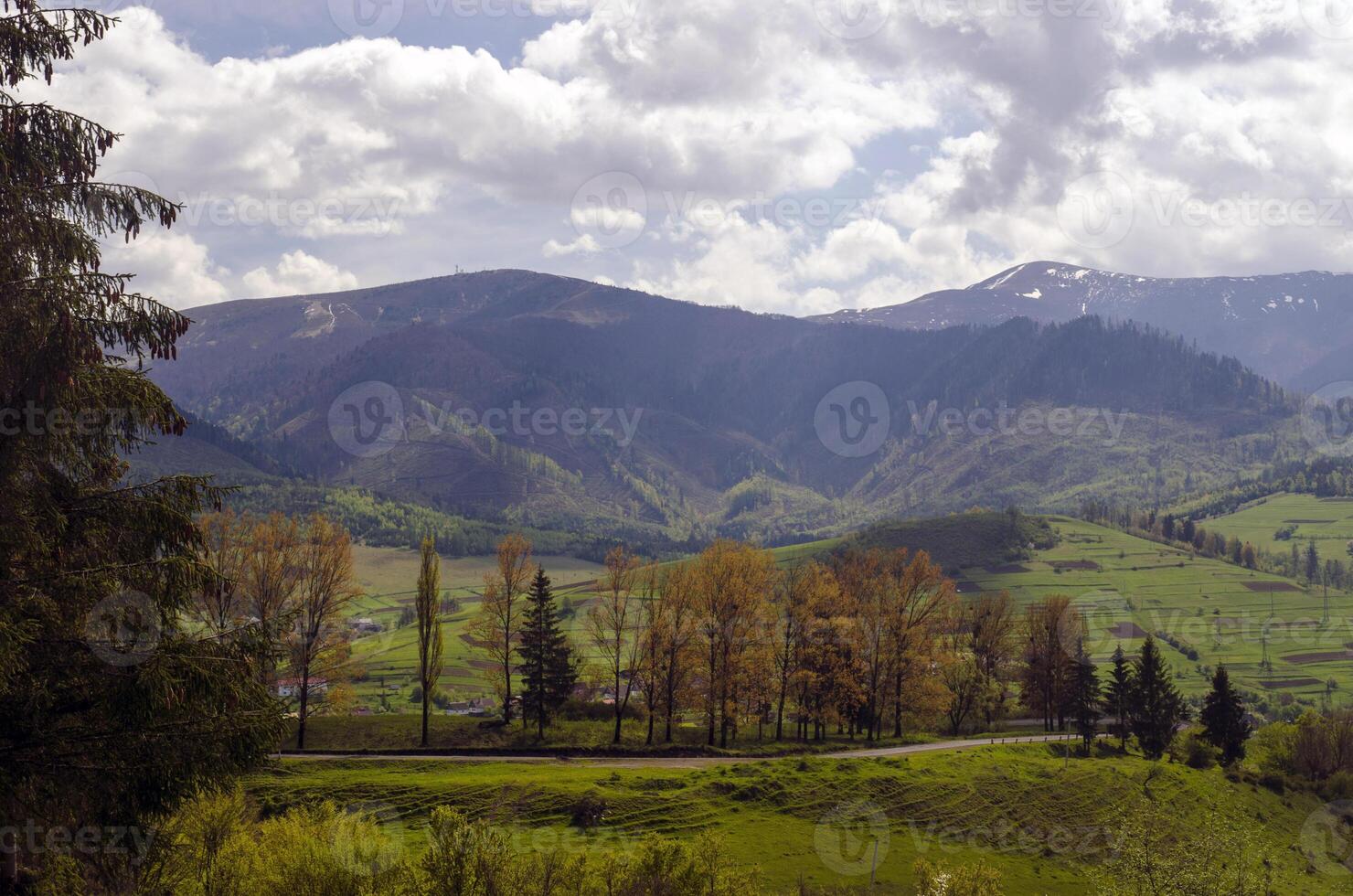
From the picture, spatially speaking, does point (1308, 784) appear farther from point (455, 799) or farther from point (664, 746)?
point (455, 799)

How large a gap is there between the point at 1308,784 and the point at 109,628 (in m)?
107

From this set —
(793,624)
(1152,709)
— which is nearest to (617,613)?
(793,624)

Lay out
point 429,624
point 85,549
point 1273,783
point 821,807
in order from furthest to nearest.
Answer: point 1273,783
point 429,624
point 821,807
point 85,549

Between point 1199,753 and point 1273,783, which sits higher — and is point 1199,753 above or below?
above

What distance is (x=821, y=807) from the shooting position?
5722 cm

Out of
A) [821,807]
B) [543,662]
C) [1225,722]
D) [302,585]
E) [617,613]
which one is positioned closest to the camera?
[821,807]

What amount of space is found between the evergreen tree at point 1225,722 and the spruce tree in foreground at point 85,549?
103 meters

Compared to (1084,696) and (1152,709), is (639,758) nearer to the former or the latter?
(1084,696)

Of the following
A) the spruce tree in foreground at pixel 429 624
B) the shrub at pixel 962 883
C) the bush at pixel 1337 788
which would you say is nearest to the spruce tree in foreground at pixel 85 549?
the shrub at pixel 962 883

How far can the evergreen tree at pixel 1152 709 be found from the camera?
90.2m

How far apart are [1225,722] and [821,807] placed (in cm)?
Answer: 6026

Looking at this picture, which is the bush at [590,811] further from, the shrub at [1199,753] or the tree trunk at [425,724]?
the shrub at [1199,753]

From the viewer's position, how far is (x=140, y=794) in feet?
45.6

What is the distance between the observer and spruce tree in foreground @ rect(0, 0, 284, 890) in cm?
1336
